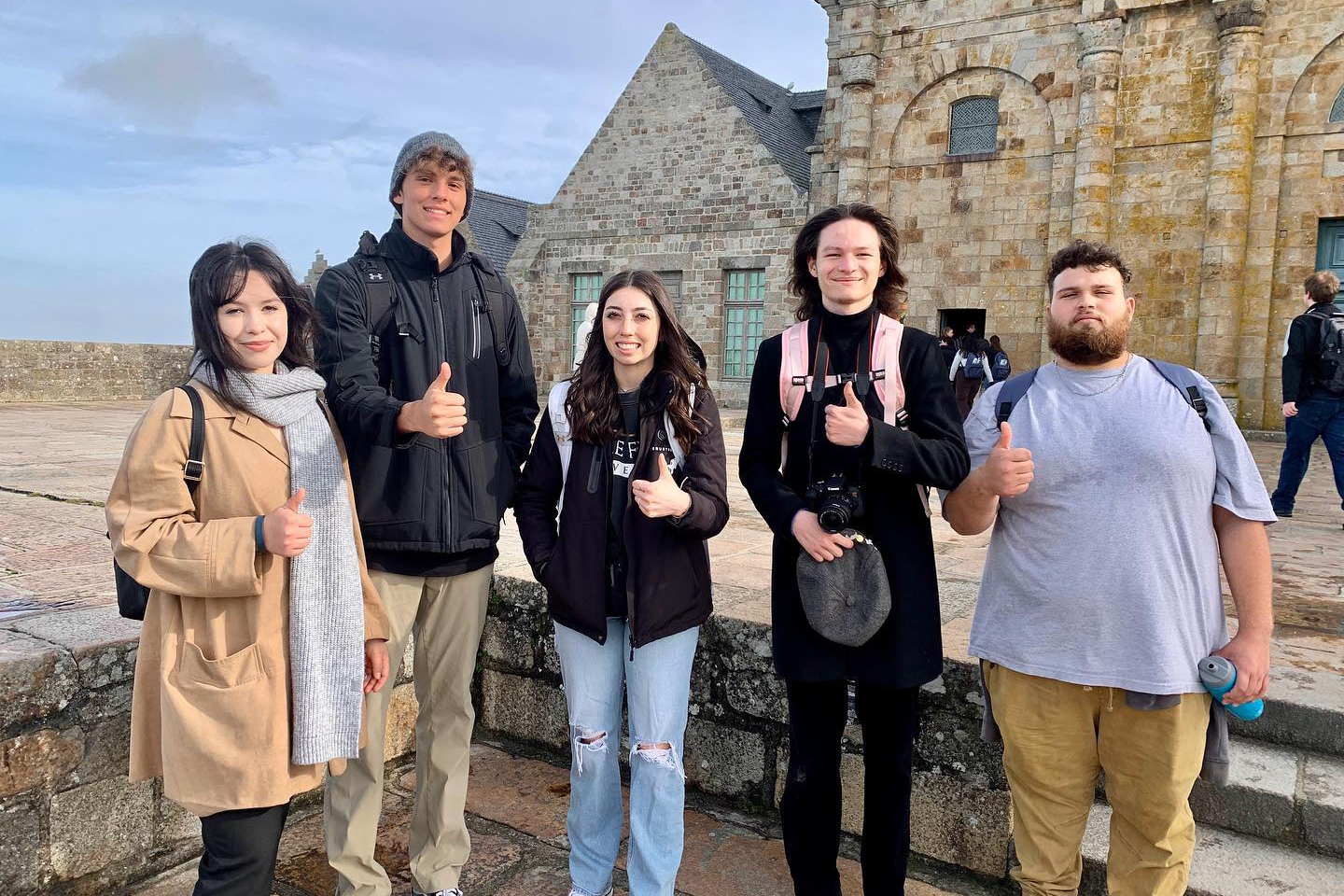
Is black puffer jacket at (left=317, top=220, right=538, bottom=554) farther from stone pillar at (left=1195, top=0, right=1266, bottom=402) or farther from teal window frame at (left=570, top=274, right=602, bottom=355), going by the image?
teal window frame at (left=570, top=274, right=602, bottom=355)

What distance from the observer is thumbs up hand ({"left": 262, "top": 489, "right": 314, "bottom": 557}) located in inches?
76.7

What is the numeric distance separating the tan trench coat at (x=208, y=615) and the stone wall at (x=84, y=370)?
50.3ft

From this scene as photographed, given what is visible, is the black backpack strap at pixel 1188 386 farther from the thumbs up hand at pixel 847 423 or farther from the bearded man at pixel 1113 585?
the thumbs up hand at pixel 847 423

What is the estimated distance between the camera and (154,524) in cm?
194

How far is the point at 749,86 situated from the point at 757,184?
4009 millimetres

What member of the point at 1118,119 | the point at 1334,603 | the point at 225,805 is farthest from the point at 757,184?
the point at 225,805

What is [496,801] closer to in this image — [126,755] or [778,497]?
[126,755]

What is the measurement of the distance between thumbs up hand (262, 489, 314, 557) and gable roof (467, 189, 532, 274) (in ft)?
73.9

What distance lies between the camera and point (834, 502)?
86.4 inches

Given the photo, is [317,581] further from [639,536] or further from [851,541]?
[851,541]

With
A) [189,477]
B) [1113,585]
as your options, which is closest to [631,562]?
[189,477]

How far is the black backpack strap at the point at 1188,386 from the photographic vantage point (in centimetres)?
213

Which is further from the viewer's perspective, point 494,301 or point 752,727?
point 752,727

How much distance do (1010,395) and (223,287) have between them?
1932 mm
